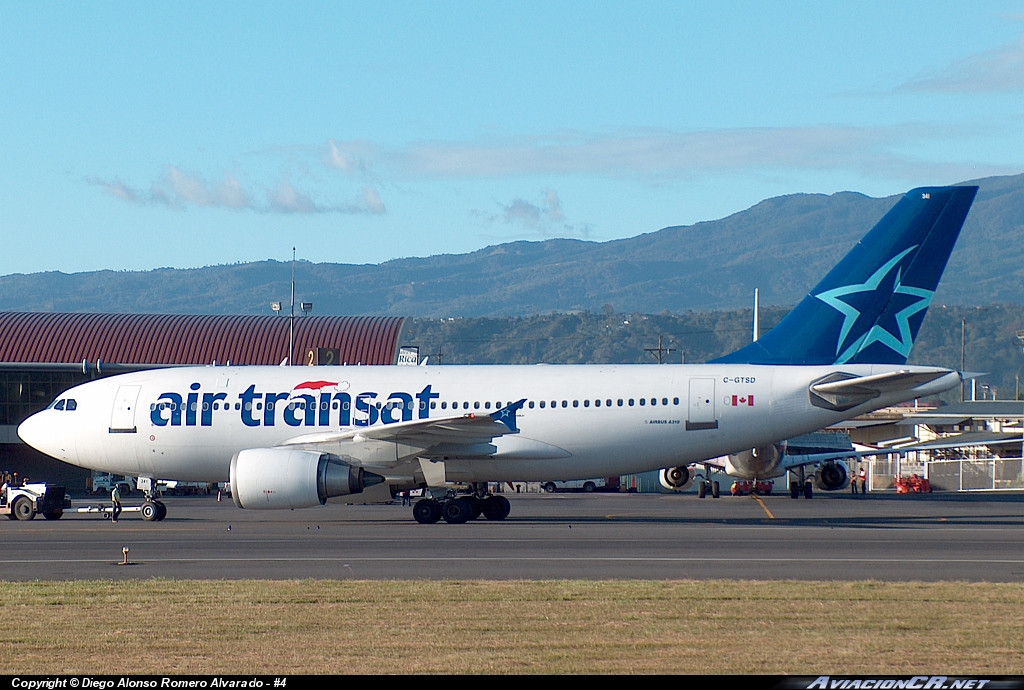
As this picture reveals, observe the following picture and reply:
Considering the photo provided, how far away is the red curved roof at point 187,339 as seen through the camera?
62.1m

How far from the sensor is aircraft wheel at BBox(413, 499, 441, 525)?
28.8 metres

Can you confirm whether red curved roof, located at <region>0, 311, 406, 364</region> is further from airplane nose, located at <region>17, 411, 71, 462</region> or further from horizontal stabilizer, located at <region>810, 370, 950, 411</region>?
horizontal stabilizer, located at <region>810, 370, 950, 411</region>

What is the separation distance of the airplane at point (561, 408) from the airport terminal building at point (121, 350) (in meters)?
30.6

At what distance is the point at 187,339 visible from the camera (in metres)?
63.3

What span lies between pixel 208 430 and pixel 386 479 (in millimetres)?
4847

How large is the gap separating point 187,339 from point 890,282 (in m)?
43.5

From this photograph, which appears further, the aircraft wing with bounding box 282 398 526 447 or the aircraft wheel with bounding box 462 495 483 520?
the aircraft wheel with bounding box 462 495 483 520

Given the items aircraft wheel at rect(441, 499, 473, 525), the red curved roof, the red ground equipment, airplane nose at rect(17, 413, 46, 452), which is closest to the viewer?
aircraft wheel at rect(441, 499, 473, 525)

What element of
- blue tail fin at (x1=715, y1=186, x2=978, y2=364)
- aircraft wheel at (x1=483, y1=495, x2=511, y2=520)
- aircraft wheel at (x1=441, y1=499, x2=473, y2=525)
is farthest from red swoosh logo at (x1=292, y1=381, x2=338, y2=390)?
blue tail fin at (x1=715, y1=186, x2=978, y2=364)

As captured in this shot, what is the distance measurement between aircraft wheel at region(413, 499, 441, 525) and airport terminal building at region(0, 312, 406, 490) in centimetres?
3250

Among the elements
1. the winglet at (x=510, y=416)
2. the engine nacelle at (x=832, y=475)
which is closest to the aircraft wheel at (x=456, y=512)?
the winglet at (x=510, y=416)

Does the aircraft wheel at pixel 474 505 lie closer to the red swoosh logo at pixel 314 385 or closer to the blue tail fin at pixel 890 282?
the red swoosh logo at pixel 314 385

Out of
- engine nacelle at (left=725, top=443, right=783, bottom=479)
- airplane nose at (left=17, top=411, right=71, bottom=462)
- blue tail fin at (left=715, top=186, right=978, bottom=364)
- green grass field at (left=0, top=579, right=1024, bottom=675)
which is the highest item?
blue tail fin at (left=715, top=186, right=978, bottom=364)

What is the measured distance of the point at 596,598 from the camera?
46.8 ft
